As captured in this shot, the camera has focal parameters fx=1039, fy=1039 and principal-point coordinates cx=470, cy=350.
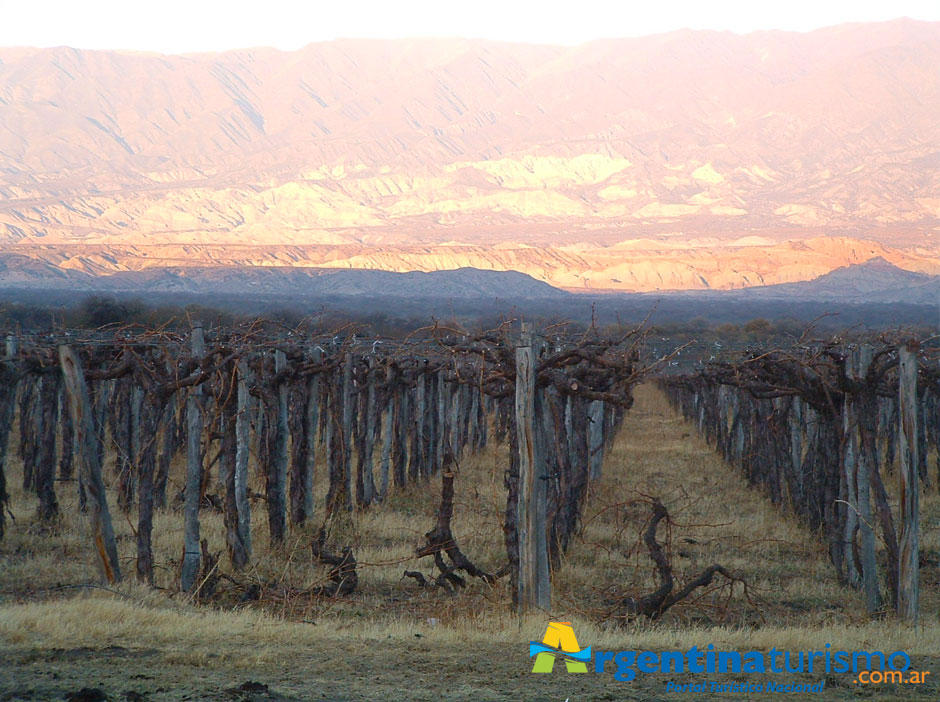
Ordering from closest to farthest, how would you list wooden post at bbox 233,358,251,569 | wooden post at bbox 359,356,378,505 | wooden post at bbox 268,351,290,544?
wooden post at bbox 233,358,251,569 → wooden post at bbox 268,351,290,544 → wooden post at bbox 359,356,378,505

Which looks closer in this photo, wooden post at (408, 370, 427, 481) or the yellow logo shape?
the yellow logo shape

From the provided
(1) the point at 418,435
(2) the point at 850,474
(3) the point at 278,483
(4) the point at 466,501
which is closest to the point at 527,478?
(2) the point at 850,474

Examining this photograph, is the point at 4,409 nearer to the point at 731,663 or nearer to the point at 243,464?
the point at 243,464

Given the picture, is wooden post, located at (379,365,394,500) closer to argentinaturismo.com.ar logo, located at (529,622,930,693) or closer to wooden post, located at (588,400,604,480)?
wooden post, located at (588,400,604,480)

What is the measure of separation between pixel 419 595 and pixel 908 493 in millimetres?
4788

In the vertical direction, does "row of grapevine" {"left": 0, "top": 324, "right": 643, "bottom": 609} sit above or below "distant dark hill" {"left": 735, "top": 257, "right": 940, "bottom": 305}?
below

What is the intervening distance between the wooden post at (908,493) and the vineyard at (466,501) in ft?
0.06

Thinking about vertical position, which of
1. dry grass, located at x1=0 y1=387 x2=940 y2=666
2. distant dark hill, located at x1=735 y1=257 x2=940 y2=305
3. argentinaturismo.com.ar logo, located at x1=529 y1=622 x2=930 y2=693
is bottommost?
dry grass, located at x1=0 y1=387 x2=940 y2=666

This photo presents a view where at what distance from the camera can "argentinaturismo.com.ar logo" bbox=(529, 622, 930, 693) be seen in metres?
6.88

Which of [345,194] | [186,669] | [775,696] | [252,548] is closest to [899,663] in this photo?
[775,696]

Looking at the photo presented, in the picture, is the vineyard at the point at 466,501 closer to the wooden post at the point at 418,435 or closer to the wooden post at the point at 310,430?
the wooden post at the point at 310,430

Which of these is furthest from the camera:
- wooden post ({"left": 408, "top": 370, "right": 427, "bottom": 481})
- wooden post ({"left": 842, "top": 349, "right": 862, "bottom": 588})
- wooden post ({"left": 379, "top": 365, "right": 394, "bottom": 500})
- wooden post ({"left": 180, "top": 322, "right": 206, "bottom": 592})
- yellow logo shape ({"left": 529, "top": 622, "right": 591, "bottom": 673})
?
wooden post ({"left": 408, "top": 370, "right": 427, "bottom": 481})

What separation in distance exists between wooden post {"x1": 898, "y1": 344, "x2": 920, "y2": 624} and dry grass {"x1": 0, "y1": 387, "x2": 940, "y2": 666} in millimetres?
280

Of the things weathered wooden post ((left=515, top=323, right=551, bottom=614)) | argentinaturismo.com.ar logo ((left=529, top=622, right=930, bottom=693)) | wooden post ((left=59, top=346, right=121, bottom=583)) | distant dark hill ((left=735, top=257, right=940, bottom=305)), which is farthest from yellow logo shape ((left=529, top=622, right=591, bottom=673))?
distant dark hill ((left=735, top=257, right=940, bottom=305))
